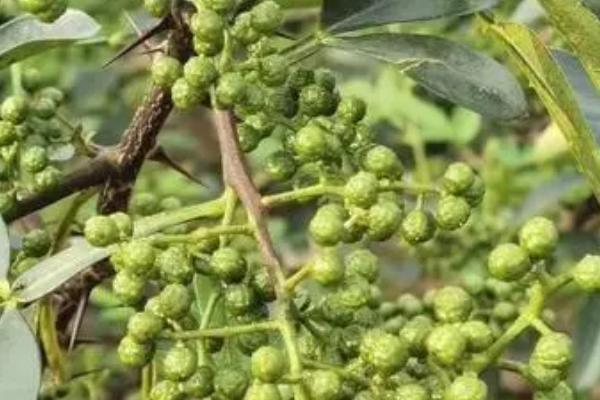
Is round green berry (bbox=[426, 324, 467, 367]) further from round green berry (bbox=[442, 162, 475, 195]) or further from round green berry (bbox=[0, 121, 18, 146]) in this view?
round green berry (bbox=[0, 121, 18, 146])

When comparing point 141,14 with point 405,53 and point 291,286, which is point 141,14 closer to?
point 405,53

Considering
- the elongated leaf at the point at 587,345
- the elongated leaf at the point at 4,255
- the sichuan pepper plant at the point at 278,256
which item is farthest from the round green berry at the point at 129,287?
the elongated leaf at the point at 587,345

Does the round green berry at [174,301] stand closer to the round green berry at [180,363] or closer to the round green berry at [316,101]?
the round green berry at [180,363]

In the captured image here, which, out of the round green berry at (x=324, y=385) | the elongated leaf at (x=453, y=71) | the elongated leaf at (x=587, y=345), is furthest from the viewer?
the elongated leaf at (x=587, y=345)

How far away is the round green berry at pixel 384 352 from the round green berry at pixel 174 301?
118mm

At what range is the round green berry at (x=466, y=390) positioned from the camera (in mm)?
1000

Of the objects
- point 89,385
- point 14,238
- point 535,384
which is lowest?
point 89,385

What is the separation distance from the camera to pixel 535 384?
108cm

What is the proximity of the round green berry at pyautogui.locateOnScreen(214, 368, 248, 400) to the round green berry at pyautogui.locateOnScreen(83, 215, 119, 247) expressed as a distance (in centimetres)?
12

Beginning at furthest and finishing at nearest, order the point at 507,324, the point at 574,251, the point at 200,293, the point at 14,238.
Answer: the point at 574,251 → the point at 507,324 → the point at 14,238 → the point at 200,293

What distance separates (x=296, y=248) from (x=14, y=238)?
1136mm

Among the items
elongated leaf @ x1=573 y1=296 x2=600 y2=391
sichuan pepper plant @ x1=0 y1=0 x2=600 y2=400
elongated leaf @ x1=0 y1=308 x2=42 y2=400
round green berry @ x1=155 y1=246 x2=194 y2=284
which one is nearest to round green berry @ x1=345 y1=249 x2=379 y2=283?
sichuan pepper plant @ x1=0 y1=0 x2=600 y2=400

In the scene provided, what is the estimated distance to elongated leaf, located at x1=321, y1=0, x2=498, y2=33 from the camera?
4.09 ft

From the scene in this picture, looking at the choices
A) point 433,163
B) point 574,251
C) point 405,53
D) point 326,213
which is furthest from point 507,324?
point 433,163
